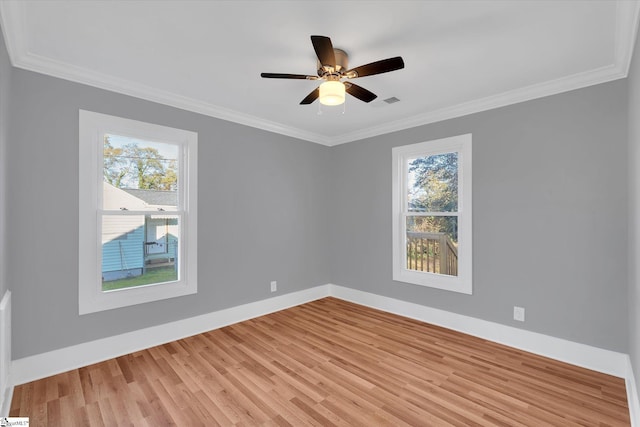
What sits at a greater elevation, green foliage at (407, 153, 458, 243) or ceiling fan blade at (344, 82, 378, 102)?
ceiling fan blade at (344, 82, 378, 102)

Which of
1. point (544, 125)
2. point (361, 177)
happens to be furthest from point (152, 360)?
point (544, 125)

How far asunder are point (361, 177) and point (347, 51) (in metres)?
2.42

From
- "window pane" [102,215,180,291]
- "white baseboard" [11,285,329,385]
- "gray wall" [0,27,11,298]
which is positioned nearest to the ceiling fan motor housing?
"gray wall" [0,27,11,298]

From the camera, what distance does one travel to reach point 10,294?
2.33 m

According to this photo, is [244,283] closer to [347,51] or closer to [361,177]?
[361,177]

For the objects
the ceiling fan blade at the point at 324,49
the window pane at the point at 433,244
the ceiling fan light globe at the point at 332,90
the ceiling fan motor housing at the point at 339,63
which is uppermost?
the ceiling fan motor housing at the point at 339,63

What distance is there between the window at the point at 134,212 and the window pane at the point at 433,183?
9.03ft

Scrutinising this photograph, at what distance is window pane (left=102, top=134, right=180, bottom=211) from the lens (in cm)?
295

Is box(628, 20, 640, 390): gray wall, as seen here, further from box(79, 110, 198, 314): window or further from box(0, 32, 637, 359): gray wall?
box(79, 110, 198, 314): window

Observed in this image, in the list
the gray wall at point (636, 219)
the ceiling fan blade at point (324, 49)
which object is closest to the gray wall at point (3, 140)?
the ceiling fan blade at point (324, 49)

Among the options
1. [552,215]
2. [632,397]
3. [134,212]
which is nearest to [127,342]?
[134,212]

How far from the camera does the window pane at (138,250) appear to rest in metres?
2.93

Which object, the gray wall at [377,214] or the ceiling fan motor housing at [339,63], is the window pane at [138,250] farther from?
the ceiling fan motor housing at [339,63]

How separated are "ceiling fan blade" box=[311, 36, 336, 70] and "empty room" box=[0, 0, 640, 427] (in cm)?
3
